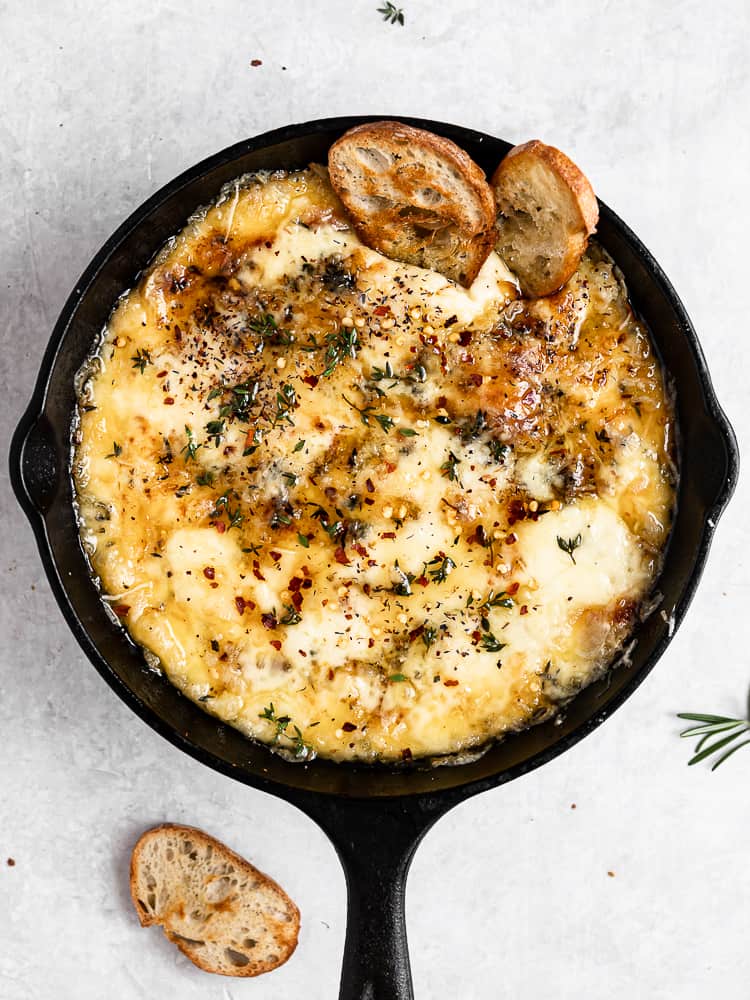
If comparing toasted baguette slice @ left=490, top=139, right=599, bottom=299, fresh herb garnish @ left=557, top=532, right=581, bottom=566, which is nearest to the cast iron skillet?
toasted baguette slice @ left=490, top=139, right=599, bottom=299

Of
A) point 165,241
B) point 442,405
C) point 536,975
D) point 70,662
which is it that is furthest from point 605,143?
point 536,975

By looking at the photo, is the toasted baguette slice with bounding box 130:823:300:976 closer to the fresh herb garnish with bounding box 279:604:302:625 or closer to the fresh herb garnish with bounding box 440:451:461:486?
the fresh herb garnish with bounding box 279:604:302:625

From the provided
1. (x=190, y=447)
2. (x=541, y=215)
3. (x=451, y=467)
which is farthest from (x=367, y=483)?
(x=541, y=215)

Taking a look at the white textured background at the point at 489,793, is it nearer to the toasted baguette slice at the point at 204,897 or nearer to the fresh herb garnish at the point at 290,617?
the toasted baguette slice at the point at 204,897

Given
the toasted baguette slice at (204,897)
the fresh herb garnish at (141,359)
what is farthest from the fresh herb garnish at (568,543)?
the toasted baguette slice at (204,897)

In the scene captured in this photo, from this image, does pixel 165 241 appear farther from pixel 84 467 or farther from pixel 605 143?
pixel 605 143
